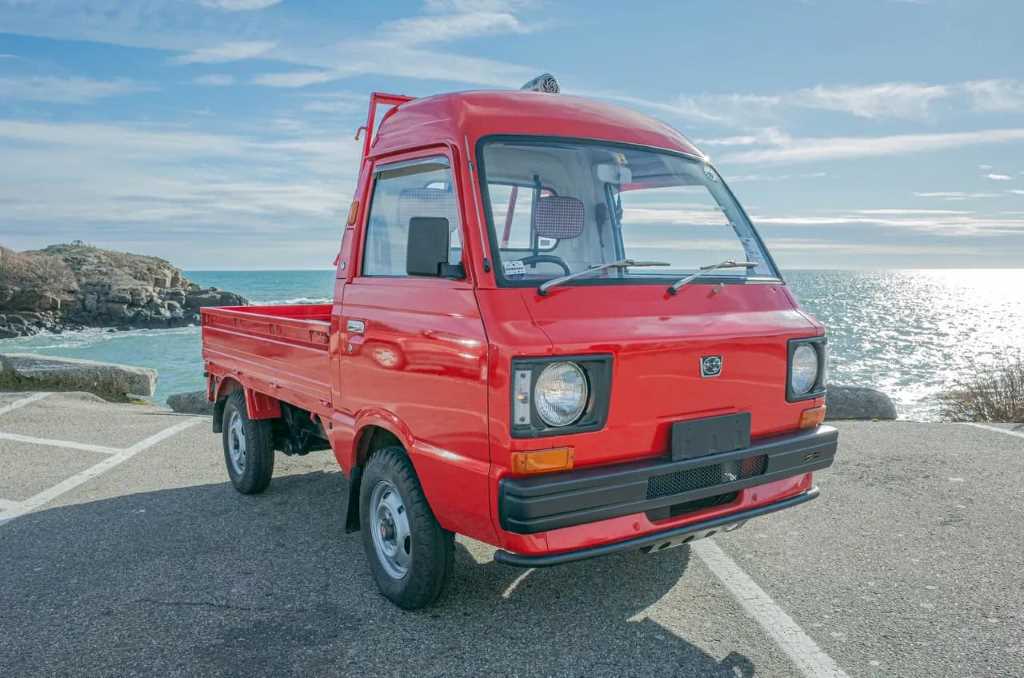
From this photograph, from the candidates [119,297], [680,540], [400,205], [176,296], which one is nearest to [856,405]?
[680,540]

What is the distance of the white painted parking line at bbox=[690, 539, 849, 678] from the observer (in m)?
3.36

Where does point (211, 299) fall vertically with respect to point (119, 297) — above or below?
below

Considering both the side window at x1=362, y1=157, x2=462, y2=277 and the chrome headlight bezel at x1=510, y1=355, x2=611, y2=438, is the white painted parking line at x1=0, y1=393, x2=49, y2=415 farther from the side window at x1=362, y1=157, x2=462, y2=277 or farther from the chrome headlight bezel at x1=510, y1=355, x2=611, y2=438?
the chrome headlight bezel at x1=510, y1=355, x2=611, y2=438

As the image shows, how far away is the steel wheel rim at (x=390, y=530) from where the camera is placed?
3.88 metres

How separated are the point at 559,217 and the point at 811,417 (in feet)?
5.30

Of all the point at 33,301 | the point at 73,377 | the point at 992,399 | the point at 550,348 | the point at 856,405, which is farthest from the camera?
the point at 33,301

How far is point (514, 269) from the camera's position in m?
3.48

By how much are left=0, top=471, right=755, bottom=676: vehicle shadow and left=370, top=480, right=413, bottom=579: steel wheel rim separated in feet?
0.68

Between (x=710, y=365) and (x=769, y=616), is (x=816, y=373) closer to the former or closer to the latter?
(x=710, y=365)

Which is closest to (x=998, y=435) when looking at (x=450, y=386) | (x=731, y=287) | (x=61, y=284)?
(x=731, y=287)

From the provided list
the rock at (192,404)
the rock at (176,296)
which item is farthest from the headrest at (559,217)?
the rock at (176,296)

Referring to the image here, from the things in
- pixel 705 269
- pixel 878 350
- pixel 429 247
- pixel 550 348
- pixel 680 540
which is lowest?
pixel 878 350

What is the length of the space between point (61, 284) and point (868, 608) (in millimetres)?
57984

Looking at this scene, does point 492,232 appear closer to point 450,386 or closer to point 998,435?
point 450,386
